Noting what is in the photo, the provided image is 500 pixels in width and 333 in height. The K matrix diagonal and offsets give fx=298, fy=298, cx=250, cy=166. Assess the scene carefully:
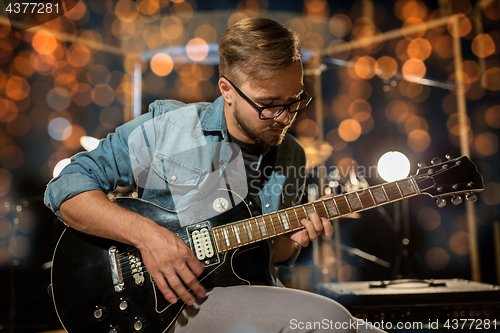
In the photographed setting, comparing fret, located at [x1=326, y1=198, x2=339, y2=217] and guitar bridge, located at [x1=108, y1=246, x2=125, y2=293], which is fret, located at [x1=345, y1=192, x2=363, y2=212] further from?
guitar bridge, located at [x1=108, y1=246, x2=125, y2=293]

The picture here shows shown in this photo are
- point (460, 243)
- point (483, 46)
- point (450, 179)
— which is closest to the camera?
point (450, 179)

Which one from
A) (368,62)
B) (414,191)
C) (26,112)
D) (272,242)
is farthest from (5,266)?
(368,62)

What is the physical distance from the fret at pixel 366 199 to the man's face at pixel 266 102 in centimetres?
49

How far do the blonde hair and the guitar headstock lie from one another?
817 mm

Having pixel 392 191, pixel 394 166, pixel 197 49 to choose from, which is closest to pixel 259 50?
pixel 392 191

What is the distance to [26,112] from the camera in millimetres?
3500

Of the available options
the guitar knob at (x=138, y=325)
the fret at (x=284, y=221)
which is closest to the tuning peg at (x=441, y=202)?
the fret at (x=284, y=221)

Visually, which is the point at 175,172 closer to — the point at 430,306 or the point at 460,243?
the point at 430,306

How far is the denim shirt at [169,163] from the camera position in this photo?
50.9 inches

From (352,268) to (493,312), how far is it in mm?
2334

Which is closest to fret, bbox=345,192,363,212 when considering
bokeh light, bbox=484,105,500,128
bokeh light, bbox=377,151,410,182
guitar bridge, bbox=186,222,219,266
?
guitar bridge, bbox=186,222,219,266

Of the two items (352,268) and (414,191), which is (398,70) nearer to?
(352,268)

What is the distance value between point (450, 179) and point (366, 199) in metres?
0.37

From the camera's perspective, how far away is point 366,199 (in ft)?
4.59
